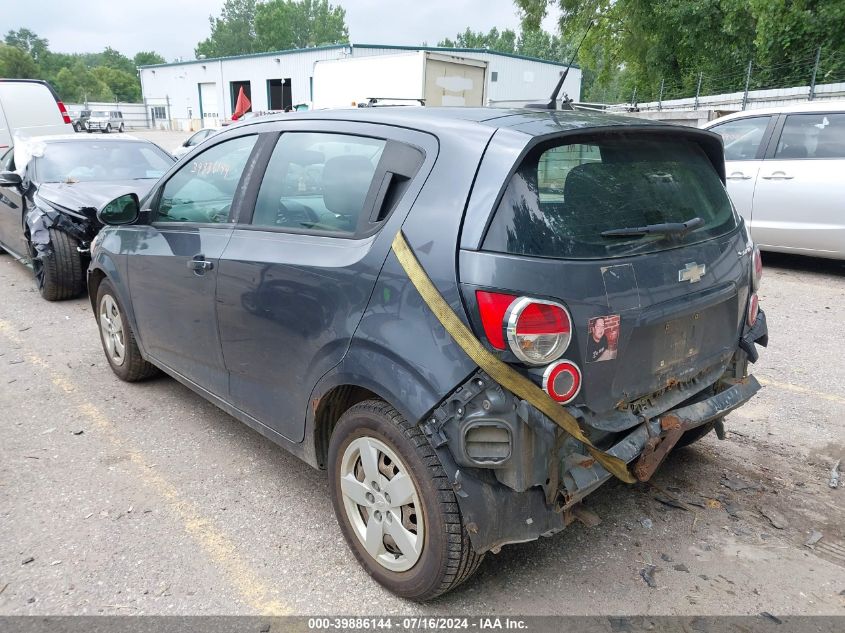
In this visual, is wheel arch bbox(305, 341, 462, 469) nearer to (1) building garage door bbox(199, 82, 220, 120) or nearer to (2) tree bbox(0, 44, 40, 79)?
(1) building garage door bbox(199, 82, 220, 120)

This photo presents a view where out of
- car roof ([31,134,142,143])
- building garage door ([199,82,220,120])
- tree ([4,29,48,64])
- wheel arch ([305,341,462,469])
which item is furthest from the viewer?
tree ([4,29,48,64])

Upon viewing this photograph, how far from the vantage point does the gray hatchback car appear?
2182 millimetres

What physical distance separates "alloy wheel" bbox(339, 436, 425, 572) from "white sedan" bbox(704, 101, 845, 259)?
6.50m

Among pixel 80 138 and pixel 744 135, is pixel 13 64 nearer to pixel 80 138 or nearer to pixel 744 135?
pixel 80 138

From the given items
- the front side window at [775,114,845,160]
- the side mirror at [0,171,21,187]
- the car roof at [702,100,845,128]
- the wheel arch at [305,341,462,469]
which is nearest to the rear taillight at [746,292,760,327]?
the wheel arch at [305,341,462,469]

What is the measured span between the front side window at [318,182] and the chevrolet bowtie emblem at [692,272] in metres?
1.27

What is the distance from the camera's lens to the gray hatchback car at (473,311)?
218 centimetres

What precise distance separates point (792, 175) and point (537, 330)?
649cm

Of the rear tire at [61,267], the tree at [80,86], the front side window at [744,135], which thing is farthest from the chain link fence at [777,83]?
the tree at [80,86]

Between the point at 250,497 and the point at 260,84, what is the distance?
45.9m

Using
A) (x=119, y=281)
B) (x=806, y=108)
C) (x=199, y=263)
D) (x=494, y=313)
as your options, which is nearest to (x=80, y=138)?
(x=119, y=281)

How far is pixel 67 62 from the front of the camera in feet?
428

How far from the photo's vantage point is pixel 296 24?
98.6 meters

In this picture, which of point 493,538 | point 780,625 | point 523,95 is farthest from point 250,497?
point 523,95
